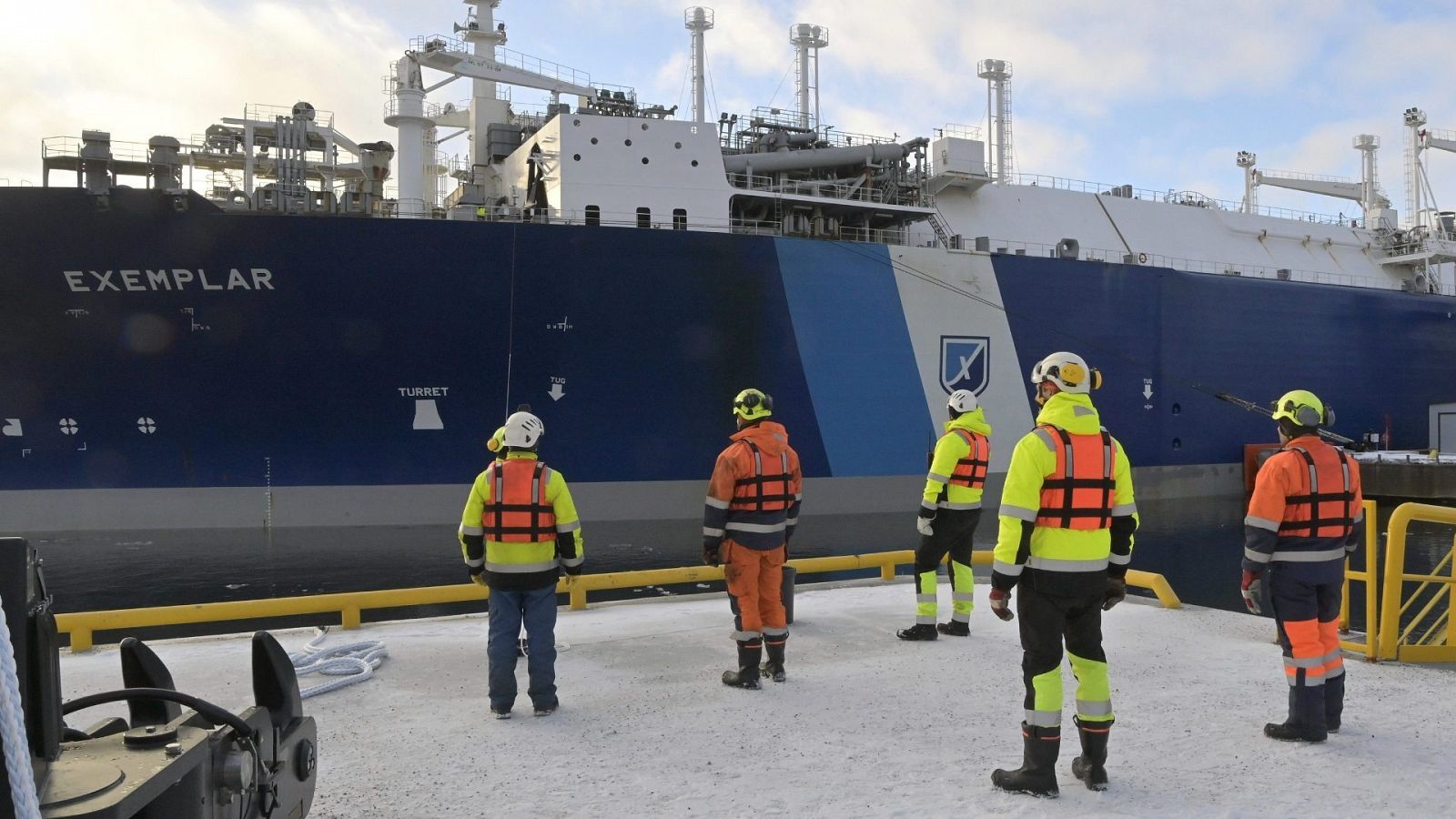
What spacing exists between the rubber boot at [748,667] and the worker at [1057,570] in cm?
151

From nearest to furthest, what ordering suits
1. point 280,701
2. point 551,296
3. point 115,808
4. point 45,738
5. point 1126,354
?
point 115,808 → point 45,738 → point 280,701 → point 551,296 → point 1126,354

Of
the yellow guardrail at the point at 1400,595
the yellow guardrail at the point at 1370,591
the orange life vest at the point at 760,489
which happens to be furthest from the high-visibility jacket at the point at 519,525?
the yellow guardrail at the point at 1400,595

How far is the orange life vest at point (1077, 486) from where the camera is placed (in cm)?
323

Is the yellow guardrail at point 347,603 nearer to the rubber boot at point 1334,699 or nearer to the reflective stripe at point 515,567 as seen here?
the reflective stripe at point 515,567

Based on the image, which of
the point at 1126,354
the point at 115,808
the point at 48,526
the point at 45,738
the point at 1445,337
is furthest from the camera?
the point at 1445,337

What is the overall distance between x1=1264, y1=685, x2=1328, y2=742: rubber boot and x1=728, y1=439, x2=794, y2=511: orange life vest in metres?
2.32

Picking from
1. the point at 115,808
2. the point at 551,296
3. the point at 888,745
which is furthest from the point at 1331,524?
the point at 551,296

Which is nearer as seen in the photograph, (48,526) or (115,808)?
(115,808)

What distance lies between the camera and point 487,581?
423 cm

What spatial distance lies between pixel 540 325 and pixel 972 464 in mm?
9425

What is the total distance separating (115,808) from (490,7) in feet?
62.2

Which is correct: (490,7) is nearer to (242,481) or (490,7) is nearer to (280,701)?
(242,481)

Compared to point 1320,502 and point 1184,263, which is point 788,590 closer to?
point 1320,502

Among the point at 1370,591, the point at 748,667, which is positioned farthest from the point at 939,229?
the point at 748,667
